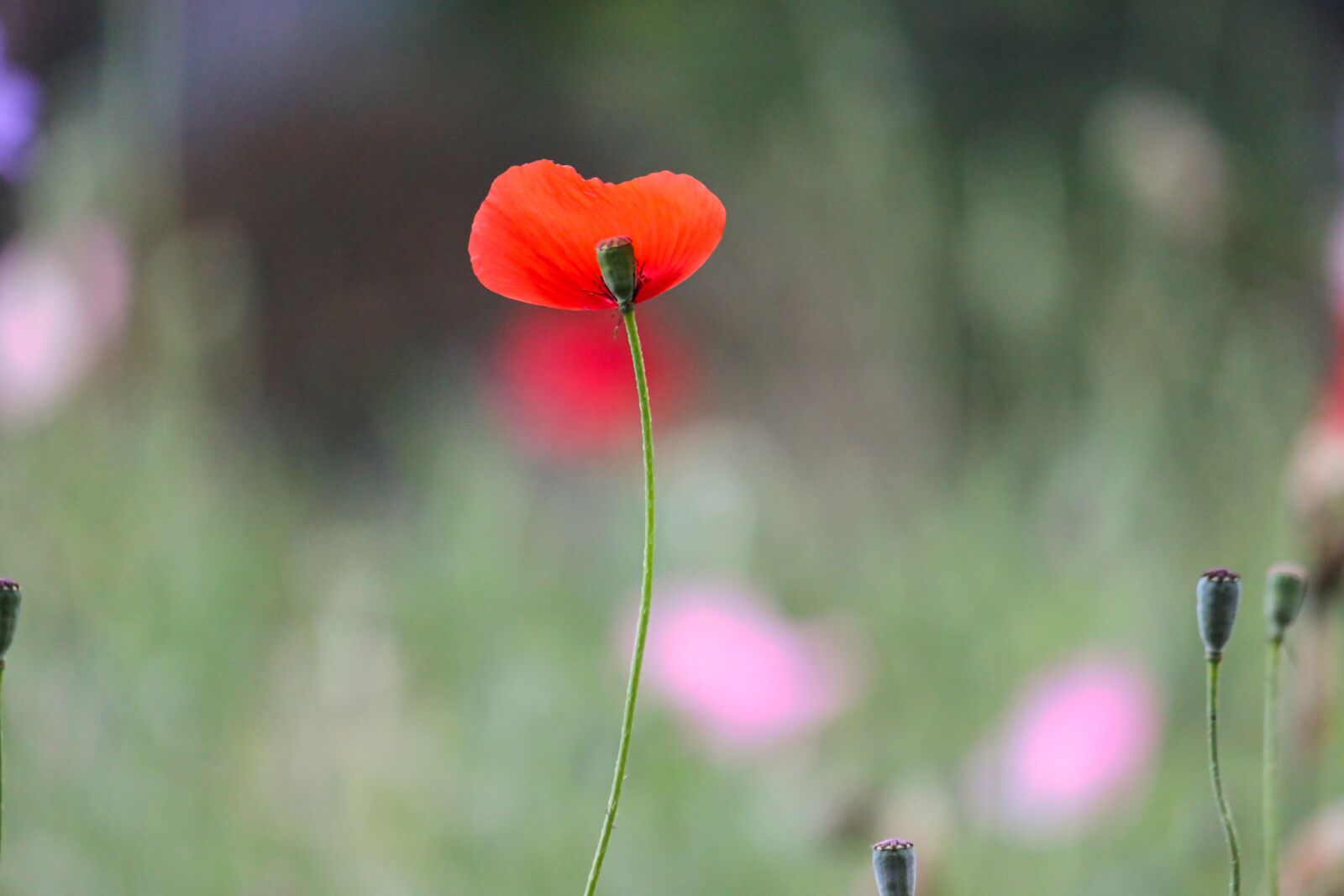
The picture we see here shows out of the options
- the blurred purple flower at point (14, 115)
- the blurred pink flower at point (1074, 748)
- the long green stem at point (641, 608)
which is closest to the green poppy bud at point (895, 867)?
the long green stem at point (641, 608)

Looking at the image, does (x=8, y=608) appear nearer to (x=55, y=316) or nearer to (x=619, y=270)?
(x=619, y=270)

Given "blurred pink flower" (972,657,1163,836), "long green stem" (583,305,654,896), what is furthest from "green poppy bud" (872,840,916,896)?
"blurred pink flower" (972,657,1163,836)

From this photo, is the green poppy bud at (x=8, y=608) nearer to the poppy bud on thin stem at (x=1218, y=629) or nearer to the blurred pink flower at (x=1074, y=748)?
the poppy bud on thin stem at (x=1218, y=629)

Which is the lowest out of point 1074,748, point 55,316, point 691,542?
point 1074,748

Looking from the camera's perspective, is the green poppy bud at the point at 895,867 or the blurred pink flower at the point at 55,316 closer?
the green poppy bud at the point at 895,867

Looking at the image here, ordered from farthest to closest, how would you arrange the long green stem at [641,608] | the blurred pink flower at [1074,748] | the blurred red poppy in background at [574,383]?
the blurred red poppy in background at [574,383]
the blurred pink flower at [1074,748]
the long green stem at [641,608]

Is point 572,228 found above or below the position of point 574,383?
below

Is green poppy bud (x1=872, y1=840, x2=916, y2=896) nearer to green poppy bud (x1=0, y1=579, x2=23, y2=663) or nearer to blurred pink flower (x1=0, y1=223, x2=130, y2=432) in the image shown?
green poppy bud (x1=0, y1=579, x2=23, y2=663)

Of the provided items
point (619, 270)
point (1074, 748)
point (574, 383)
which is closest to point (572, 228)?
point (619, 270)
